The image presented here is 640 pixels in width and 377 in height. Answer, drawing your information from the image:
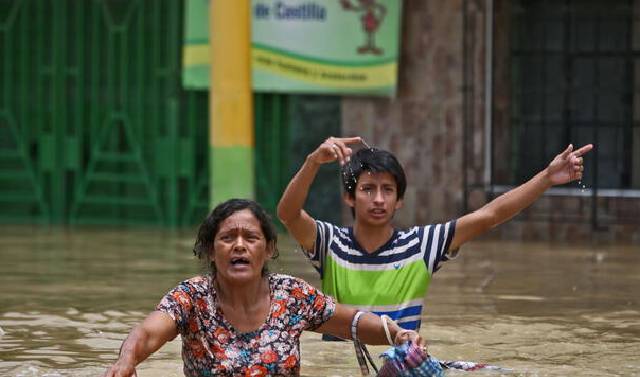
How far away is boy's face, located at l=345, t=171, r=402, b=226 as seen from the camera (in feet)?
21.1

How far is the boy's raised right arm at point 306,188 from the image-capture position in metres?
5.79

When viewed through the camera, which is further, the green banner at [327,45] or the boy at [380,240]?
the green banner at [327,45]

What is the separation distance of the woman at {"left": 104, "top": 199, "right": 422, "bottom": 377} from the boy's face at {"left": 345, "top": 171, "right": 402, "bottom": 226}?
1032mm

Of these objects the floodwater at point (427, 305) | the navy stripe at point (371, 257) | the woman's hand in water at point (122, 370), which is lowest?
the floodwater at point (427, 305)

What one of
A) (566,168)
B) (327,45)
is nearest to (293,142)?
(327,45)

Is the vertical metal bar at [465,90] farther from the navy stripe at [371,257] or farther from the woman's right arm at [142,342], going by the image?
the woman's right arm at [142,342]

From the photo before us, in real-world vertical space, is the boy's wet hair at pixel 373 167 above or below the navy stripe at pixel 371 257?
above

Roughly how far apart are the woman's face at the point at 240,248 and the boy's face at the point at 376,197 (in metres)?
1.15

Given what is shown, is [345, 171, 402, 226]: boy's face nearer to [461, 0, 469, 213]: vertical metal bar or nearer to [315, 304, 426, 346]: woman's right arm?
[315, 304, 426, 346]: woman's right arm

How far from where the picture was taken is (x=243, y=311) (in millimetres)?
5332

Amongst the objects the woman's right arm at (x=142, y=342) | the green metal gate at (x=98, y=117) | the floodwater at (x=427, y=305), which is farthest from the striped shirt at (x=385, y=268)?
the green metal gate at (x=98, y=117)

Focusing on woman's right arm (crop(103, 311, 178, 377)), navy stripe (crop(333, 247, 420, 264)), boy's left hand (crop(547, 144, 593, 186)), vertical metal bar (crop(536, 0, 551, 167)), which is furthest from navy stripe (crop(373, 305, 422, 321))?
vertical metal bar (crop(536, 0, 551, 167))

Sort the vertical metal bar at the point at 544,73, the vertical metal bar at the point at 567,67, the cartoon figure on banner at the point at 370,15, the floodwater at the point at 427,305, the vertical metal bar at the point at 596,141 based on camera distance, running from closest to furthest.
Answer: the floodwater at the point at 427,305 → the vertical metal bar at the point at 596,141 → the vertical metal bar at the point at 567,67 → the vertical metal bar at the point at 544,73 → the cartoon figure on banner at the point at 370,15

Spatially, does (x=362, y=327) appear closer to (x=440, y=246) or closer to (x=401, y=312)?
(x=401, y=312)
